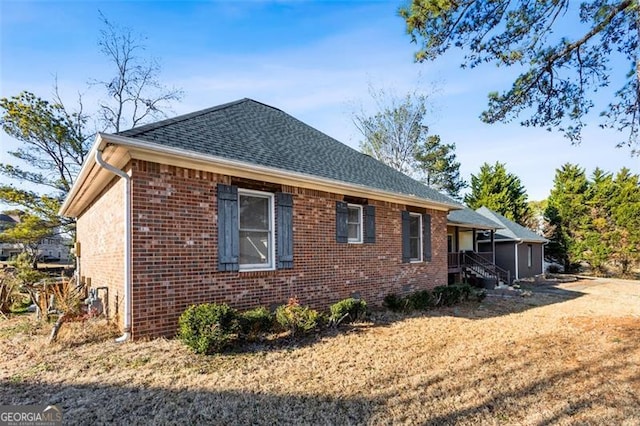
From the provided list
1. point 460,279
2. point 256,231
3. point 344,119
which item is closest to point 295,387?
point 256,231

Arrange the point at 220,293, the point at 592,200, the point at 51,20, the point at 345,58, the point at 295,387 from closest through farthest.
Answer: the point at 295,387
the point at 220,293
the point at 51,20
the point at 345,58
the point at 592,200

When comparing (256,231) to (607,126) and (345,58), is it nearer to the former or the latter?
(607,126)

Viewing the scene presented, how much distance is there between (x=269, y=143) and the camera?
8.31 meters

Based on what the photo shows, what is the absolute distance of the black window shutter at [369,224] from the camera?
30.4 feet

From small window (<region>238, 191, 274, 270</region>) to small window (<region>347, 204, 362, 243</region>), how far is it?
2.63 m

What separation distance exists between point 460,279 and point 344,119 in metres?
17.0

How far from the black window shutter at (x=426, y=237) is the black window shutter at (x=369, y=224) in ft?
8.57

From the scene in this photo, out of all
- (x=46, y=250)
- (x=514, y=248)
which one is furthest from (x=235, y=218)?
(x=46, y=250)


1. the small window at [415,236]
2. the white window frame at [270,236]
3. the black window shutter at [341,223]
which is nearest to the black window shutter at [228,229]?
the white window frame at [270,236]

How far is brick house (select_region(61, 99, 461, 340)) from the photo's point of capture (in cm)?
554

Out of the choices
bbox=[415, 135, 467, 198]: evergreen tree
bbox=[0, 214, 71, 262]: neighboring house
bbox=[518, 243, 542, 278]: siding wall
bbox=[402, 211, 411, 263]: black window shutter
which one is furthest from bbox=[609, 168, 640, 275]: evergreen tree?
bbox=[0, 214, 71, 262]: neighboring house

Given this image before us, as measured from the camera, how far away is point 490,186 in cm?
2875

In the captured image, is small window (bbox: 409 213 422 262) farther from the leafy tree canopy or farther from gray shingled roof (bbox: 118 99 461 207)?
the leafy tree canopy

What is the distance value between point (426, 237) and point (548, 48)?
19.7ft
